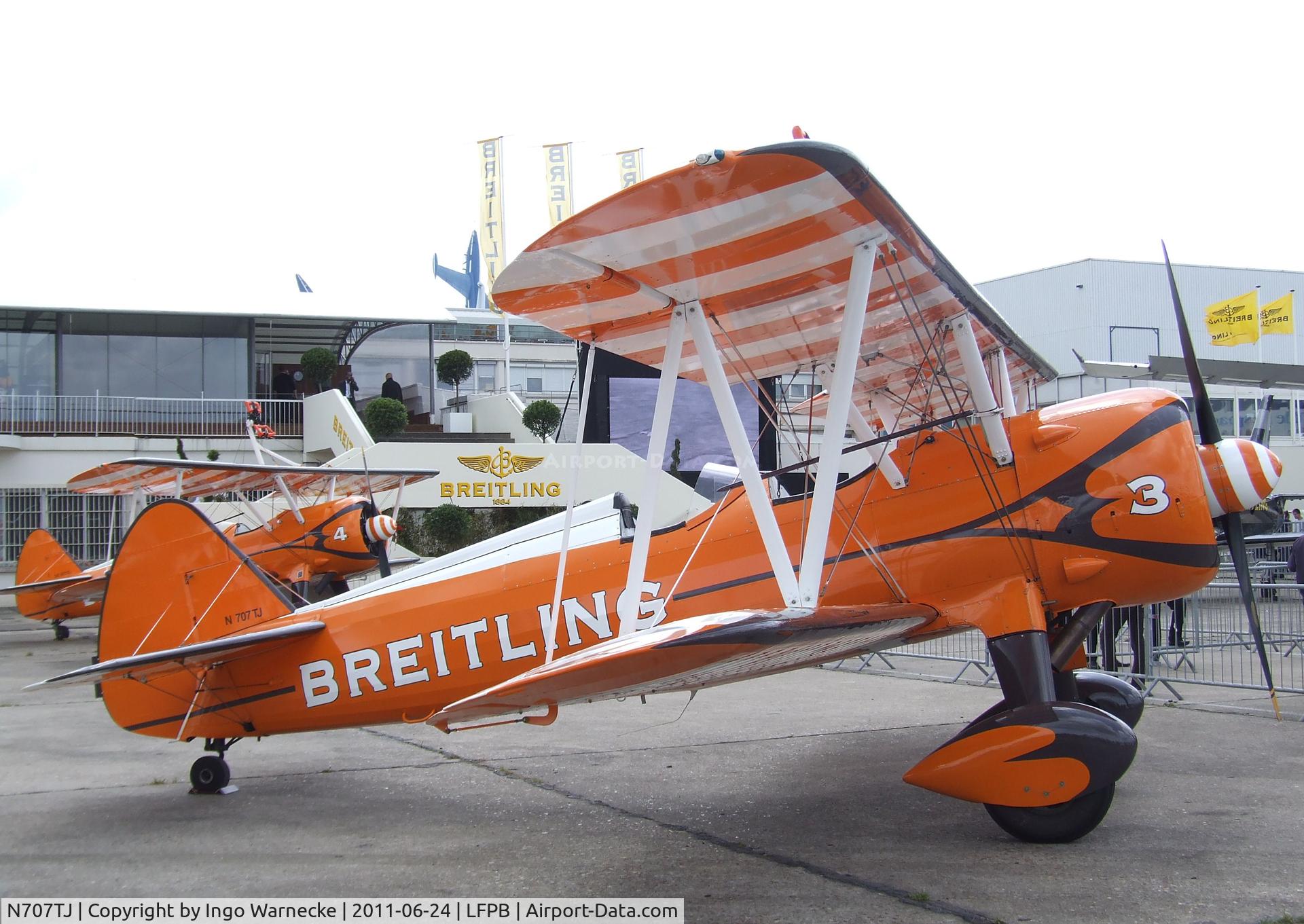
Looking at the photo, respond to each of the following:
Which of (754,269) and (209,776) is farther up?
(754,269)

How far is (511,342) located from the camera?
141ft

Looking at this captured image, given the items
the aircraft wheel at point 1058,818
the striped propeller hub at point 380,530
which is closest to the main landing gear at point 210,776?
the aircraft wheel at point 1058,818

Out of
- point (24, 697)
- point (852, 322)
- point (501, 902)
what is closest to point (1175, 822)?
point (852, 322)

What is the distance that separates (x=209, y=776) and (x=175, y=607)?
3.52ft

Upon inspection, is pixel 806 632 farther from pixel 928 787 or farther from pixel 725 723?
pixel 725 723

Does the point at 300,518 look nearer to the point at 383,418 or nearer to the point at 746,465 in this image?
the point at 383,418

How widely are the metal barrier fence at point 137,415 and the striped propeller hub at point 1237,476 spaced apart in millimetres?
25564

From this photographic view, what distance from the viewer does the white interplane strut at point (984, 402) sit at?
5.13m

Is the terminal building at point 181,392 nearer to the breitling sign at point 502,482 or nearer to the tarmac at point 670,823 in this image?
the breitling sign at point 502,482

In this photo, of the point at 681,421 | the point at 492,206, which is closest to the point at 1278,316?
the point at 681,421

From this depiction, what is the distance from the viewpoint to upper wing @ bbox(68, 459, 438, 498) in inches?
543

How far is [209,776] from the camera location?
20.9ft

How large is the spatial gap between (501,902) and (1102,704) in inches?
160

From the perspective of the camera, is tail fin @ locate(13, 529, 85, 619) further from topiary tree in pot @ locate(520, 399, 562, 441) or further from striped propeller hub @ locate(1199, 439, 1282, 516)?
striped propeller hub @ locate(1199, 439, 1282, 516)
